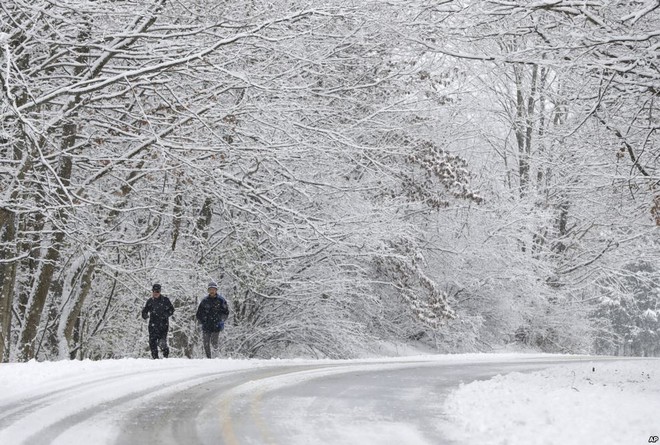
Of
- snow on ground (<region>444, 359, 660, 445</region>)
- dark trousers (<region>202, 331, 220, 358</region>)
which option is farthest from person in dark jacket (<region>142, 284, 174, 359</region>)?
snow on ground (<region>444, 359, 660, 445</region>)

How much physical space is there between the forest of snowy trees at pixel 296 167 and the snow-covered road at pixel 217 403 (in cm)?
290

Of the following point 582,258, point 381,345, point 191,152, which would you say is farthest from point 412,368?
point 582,258

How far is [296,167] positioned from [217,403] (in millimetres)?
10917

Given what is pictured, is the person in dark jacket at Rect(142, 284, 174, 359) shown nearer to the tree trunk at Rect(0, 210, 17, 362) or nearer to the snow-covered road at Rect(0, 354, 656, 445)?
the snow-covered road at Rect(0, 354, 656, 445)

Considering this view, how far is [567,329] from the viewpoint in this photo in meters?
34.0

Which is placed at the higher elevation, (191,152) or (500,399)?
(191,152)

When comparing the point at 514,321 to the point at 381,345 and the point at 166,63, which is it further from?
the point at 166,63

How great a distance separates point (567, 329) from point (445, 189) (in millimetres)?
13481

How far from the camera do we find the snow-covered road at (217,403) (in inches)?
299

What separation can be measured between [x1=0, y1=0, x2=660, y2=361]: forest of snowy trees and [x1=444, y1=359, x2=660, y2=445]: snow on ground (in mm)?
3019

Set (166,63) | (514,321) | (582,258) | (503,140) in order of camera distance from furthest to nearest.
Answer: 1. (503,140)
2. (582,258)
3. (514,321)
4. (166,63)

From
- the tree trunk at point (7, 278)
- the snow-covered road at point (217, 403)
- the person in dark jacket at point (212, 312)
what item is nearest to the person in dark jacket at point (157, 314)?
the person in dark jacket at point (212, 312)

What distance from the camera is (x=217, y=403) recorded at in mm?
9695

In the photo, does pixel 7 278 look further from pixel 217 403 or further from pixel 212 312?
pixel 217 403
